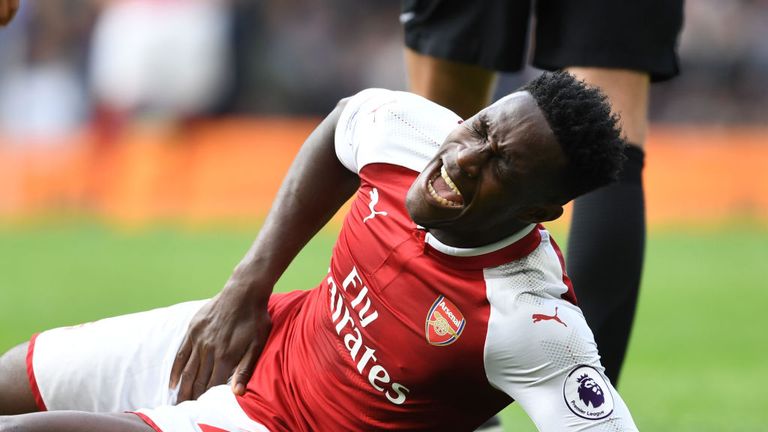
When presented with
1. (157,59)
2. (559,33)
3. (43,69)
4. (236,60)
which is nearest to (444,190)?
(559,33)

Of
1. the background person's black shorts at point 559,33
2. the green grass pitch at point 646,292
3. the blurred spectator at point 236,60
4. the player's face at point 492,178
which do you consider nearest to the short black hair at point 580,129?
the player's face at point 492,178

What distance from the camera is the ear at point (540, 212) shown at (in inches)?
106

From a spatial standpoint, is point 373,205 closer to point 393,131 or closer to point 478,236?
point 393,131

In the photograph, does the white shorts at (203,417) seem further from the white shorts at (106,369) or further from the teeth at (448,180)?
the teeth at (448,180)

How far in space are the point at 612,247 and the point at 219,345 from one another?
1024 millimetres

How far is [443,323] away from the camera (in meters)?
2.70

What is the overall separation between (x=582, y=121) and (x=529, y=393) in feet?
1.87

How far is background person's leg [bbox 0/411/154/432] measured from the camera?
262 centimetres

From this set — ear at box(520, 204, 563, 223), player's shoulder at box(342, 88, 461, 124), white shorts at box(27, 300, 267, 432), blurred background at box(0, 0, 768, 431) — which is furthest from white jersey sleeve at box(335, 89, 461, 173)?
blurred background at box(0, 0, 768, 431)

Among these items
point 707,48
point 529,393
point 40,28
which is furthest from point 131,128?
point 529,393

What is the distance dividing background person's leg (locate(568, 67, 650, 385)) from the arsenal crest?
632 mm

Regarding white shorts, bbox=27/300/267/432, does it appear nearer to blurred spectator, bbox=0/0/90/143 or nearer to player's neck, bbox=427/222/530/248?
player's neck, bbox=427/222/530/248

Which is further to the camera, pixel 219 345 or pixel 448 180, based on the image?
pixel 219 345

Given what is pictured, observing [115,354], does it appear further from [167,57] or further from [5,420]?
[167,57]
